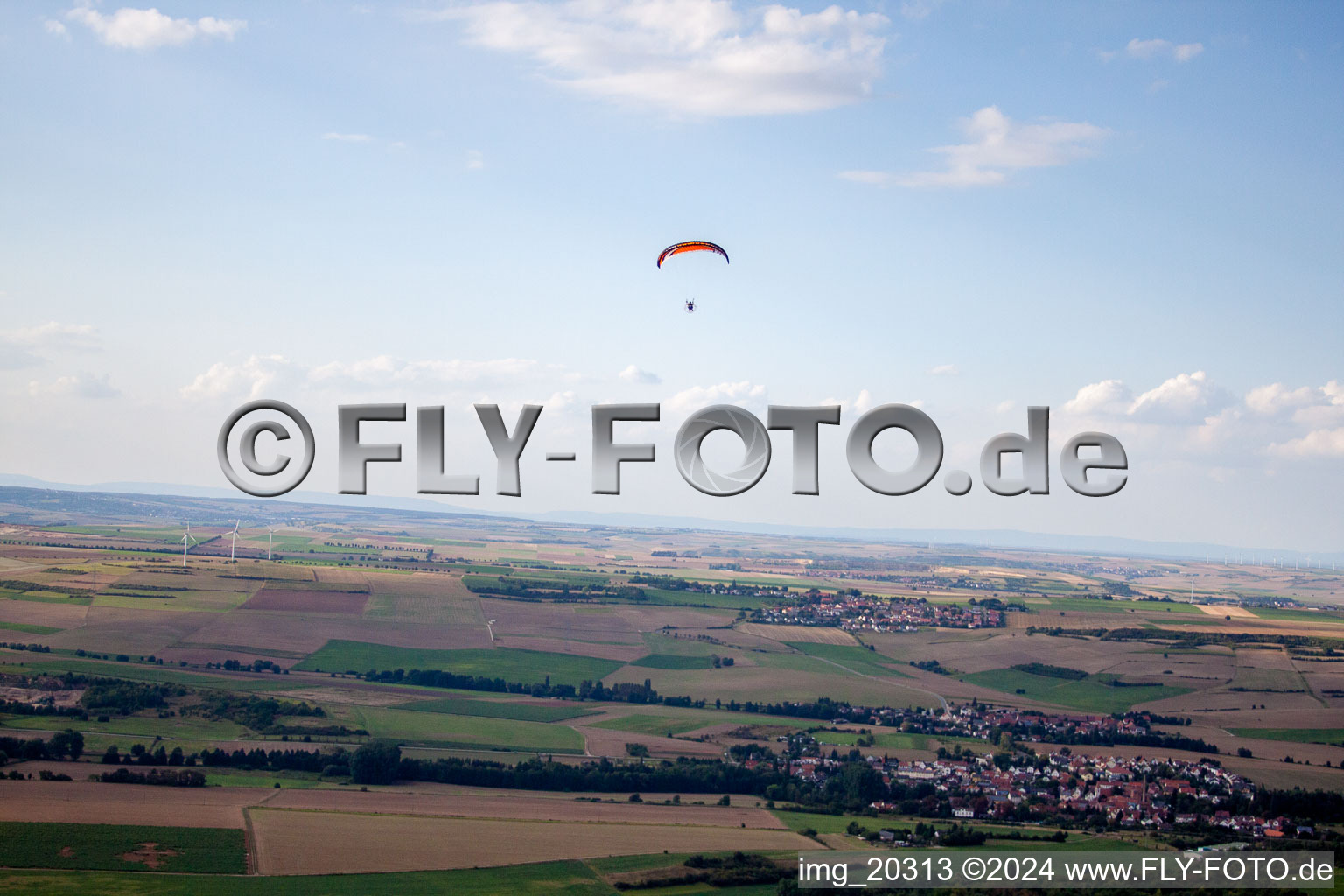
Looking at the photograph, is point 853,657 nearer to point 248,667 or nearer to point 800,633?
point 800,633

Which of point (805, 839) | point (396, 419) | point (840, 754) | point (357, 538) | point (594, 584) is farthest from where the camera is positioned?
point (357, 538)

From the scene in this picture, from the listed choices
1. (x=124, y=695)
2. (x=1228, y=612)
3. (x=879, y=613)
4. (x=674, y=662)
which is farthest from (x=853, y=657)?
(x=1228, y=612)

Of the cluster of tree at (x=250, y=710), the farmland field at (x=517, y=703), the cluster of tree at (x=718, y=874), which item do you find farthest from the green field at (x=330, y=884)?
the cluster of tree at (x=250, y=710)

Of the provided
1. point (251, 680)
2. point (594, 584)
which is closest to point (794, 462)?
point (251, 680)

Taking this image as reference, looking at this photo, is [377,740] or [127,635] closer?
[377,740]

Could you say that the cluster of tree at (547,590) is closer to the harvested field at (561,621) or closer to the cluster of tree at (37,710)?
the harvested field at (561,621)

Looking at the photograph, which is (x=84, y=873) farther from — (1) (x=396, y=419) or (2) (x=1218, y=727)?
(2) (x=1218, y=727)
